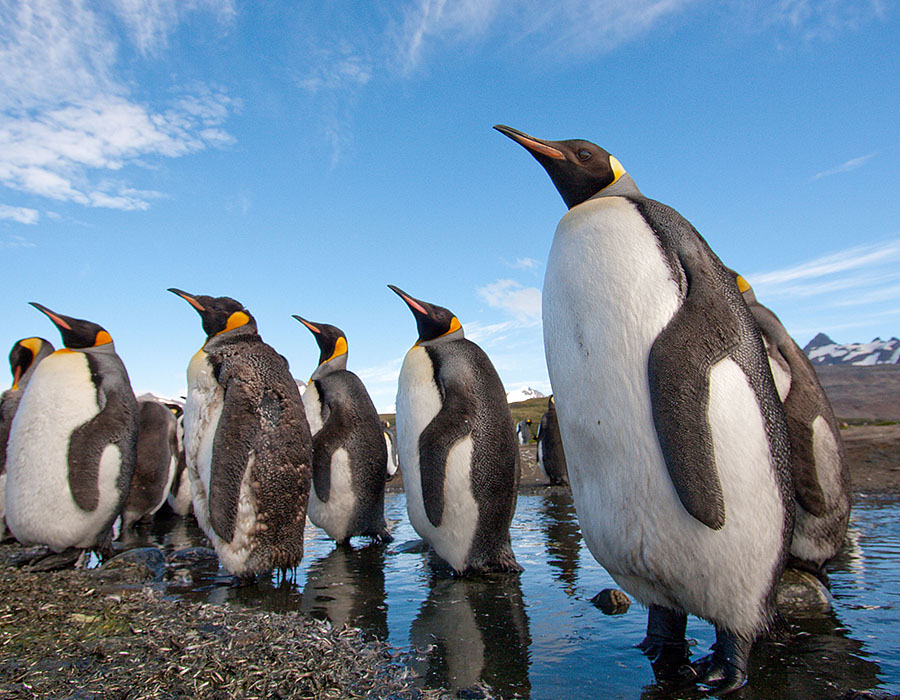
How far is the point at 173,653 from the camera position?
246 cm

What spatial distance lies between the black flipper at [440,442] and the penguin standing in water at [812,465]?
211 cm

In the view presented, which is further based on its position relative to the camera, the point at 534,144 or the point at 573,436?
the point at 534,144

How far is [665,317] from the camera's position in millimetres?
2494

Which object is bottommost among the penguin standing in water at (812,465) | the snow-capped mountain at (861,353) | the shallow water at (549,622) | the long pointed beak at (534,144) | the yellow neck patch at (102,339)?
the shallow water at (549,622)

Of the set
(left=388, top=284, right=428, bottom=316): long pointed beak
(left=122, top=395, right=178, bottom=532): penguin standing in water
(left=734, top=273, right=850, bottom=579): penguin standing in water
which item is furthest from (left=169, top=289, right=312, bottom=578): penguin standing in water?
(left=122, top=395, right=178, bottom=532): penguin standing in water

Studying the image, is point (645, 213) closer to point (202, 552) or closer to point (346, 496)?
point (346, 496)

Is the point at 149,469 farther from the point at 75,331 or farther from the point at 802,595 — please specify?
the point at 802,595

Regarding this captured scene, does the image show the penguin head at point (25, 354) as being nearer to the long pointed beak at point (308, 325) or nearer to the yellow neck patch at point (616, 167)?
the long pointed beak at point (308, 325)

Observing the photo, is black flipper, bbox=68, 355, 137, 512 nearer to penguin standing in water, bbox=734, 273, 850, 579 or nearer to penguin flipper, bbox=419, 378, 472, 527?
penguin flipper, bbox=419, 378, 472, 527

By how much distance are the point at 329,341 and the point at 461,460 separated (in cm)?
320

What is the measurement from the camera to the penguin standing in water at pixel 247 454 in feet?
14.4

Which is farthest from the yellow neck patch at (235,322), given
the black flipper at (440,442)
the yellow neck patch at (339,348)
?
the yellow neck patch at (339,348)

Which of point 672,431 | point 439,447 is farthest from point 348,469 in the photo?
point 672,431

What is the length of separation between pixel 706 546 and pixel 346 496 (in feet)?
14.1
